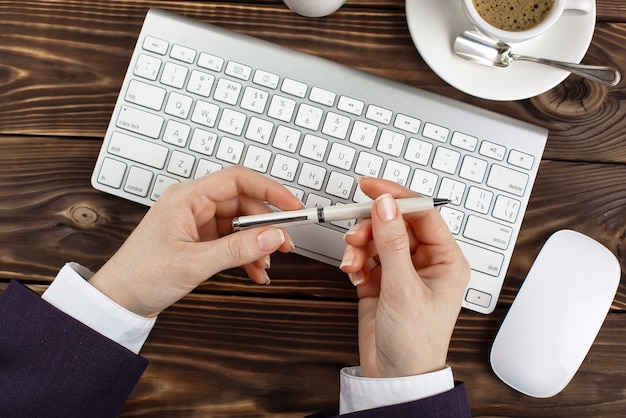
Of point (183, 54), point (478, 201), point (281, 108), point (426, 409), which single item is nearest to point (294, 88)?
point (281, 108)

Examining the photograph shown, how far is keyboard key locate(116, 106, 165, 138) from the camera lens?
64 cm

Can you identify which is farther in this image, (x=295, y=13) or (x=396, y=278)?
(x=295, y=13)

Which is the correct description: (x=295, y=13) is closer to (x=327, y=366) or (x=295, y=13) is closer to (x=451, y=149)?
(x=451, y=149)

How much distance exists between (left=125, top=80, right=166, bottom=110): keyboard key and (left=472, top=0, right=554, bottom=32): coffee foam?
1.16ft

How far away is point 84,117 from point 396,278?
420mm

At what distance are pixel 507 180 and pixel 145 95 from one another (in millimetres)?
408

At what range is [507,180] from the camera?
2.09ft

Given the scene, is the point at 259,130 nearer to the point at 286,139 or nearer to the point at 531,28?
the point at 286,139

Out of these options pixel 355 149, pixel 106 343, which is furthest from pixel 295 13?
pixel 106 343

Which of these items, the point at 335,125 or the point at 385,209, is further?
the point at 335,125

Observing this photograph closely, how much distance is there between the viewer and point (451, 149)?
2.09ft

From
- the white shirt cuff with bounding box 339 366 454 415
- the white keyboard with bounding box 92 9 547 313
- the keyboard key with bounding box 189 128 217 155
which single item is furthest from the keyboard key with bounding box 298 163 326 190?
the white shirt cuff with bounding box 339 366 454 415

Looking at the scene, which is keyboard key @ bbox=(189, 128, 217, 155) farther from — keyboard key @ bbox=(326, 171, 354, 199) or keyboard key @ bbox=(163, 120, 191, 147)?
keyboard key @ bbox=(326, 171, 354, 199)

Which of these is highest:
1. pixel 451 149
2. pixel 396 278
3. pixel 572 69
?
pixel 572 69
